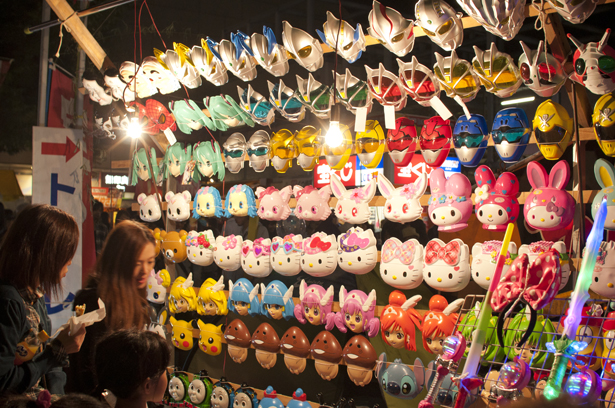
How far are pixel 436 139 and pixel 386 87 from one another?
35 centimetres

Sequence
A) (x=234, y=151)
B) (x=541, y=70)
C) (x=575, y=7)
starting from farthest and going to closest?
1. (x=234, y=151)
2. (x=541, y=70)
3. (x=575, y=7)

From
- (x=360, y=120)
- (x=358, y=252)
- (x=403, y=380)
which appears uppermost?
(x=360, y=120)

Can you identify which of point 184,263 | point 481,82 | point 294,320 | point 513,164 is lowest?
point 294,320

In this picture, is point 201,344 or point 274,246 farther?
point 201,344

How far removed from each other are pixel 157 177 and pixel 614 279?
2744 millimetres

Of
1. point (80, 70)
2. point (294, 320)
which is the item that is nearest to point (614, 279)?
point (294, 320)

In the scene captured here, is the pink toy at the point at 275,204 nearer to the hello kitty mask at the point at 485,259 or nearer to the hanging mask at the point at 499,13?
the hello kitty mask at the point at 485,259

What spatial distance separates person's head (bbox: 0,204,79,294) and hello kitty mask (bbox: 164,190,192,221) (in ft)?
4.79

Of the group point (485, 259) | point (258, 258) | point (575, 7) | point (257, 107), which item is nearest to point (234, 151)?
point (257, 107)

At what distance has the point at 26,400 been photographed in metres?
1.24

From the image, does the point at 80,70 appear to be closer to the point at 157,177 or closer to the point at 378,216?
the point at 157,177

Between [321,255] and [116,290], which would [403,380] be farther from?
[116,290]

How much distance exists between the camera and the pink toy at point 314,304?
2656mm

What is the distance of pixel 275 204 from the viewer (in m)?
2.83
